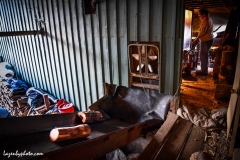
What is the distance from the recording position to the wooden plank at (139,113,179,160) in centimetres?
314

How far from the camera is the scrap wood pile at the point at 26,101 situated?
7230mm

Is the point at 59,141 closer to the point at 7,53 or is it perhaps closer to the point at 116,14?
the point at 116,14

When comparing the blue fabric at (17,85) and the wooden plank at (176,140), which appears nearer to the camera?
the wooden plank at (176,140)

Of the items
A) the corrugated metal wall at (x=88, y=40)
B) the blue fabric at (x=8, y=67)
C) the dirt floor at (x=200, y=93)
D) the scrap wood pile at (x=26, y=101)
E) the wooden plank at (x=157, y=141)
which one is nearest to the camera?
the wooden plank at (x=157, y=141)

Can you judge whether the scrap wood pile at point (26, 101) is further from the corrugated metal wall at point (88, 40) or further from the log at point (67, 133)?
the log at point (67, 133)

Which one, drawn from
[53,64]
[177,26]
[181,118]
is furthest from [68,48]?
[181,118]

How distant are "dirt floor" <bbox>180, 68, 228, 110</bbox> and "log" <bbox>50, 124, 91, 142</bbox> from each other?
2.87 m

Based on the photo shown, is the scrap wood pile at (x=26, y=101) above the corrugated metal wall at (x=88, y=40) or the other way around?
the other way around

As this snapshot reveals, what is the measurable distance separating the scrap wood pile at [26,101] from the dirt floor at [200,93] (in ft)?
14.6

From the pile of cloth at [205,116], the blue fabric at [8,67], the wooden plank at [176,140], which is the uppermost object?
the blue fabric at [8,67]

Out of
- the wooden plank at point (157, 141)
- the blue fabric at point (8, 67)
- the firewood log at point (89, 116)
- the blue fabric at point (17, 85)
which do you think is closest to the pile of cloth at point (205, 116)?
the wooden plank at point (157, 141)

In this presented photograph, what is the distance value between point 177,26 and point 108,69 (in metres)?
2.48

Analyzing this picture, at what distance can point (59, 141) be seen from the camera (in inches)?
104

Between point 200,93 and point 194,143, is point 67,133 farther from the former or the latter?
point 200,93
